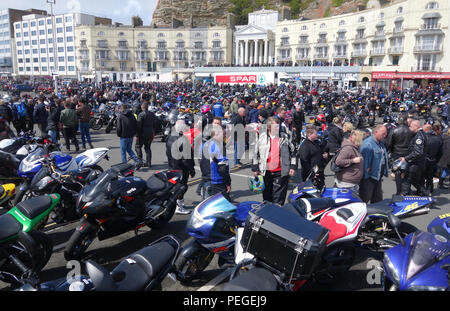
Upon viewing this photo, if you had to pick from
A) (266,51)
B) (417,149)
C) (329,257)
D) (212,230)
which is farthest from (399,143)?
(266,51)

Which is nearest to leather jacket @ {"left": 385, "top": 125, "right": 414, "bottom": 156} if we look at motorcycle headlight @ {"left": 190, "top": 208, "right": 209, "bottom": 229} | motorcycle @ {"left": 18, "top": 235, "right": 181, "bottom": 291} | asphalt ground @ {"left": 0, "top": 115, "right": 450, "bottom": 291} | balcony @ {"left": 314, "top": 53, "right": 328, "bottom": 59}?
asphalt ground @ {"left": 0, "top": 115, "right": 450, "bottom": 291}

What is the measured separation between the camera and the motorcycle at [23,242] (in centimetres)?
347

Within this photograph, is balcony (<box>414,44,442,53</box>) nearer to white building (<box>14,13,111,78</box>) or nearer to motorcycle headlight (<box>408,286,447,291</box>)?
motorcycle headlight (<box>408,286,447,291</box>)

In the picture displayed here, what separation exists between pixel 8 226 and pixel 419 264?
13.2 feet

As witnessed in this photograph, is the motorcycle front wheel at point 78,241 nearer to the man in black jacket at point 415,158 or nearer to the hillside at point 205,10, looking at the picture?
the man in black jacket at point 415,158

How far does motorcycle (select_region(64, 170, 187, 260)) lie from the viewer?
13.0 ft

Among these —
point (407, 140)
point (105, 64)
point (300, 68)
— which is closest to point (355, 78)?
point (300, 68)

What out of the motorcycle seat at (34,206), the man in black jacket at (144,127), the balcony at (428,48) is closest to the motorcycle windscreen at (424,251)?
the motorcycle seat at (34,206)

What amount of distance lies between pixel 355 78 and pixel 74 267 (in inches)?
2075

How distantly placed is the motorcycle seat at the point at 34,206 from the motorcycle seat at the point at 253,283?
8.74 ft

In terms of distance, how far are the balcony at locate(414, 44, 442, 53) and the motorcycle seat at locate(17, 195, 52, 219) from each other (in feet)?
183

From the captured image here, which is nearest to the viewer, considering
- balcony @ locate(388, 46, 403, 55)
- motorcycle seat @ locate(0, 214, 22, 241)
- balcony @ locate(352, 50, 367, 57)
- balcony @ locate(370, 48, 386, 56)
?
motorcycle seat @ locate(0, 214, 22, 241)

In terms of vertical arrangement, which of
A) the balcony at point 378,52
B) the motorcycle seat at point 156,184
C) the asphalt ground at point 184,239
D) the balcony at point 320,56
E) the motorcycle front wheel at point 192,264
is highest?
the balcony at point 320,56

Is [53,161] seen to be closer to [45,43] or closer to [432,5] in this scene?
[432,5]
